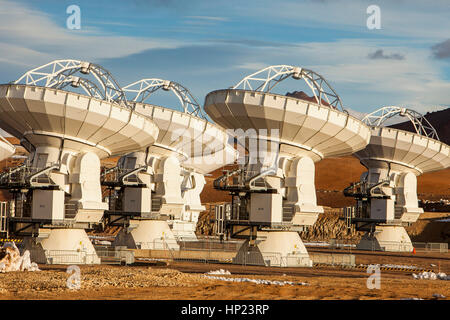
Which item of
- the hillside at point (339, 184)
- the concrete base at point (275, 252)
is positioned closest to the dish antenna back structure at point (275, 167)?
the concrete base at point (275, 252)

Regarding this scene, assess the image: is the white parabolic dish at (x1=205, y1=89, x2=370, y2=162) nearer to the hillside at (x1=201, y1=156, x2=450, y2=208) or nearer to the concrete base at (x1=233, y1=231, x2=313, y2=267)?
the concrete base at (x1=233, y1=231, x2=313, y2=267)

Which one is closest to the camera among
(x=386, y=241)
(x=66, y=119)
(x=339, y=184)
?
(x=66, y=119)

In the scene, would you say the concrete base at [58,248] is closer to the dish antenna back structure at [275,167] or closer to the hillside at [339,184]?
the dish antenna back structure at [275,167]

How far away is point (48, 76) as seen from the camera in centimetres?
4309

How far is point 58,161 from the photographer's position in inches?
1652

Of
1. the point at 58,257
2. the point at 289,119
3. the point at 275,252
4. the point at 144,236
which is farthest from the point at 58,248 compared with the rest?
the point at 144,236

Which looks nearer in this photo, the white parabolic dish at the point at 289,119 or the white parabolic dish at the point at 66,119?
the white parabolic dish at the point at 66,119

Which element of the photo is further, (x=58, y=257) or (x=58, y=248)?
(x=58, y=248)

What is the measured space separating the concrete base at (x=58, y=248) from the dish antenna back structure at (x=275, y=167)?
8458 mm

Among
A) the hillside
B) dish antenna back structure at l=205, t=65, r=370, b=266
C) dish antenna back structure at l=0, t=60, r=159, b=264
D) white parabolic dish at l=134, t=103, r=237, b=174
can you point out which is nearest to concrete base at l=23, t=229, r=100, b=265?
dish antenna back structure at l=0, t=60, r=159, b=264

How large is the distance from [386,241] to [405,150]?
8894mm

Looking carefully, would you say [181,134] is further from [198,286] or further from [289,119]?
[198,286]

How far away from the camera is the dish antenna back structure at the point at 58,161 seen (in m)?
40.2
